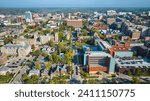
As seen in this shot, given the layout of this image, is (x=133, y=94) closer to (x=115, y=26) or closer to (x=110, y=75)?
(x=110, y=75)

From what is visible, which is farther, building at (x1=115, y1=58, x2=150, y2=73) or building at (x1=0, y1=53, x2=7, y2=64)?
building at (x1=0, y1=53, x2=7, y2=64)

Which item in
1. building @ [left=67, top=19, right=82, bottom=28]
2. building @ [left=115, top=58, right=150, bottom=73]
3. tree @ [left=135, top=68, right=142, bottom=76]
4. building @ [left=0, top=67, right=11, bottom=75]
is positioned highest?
building @ [left=67, top=19, right=82, bottom=28]

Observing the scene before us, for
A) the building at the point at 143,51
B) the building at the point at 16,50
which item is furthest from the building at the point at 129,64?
the building at the point at 16,50

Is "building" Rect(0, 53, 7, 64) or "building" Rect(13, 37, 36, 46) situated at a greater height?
"building" Rect(13, 37, 36, 46)

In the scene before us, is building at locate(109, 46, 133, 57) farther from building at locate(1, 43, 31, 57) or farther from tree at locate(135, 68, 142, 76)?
building at locate(1, 43, 31, 57)

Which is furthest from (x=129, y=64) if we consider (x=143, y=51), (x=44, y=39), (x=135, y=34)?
(x=44, y=39)

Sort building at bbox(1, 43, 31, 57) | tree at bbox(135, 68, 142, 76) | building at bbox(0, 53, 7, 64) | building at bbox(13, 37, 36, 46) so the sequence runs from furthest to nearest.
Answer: building at bbox(13, 37, 36, 46)
building at bbox(1, 43, 31, 57)
building at bbox(0, 53, 7, 64)
tree at bbox(135, 68, 142, 76)

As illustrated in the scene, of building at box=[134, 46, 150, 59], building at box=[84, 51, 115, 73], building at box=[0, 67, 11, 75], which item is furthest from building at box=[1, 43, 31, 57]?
building at box=[134, 46, 150, 59]

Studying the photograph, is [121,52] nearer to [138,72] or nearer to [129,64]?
[129,64]
